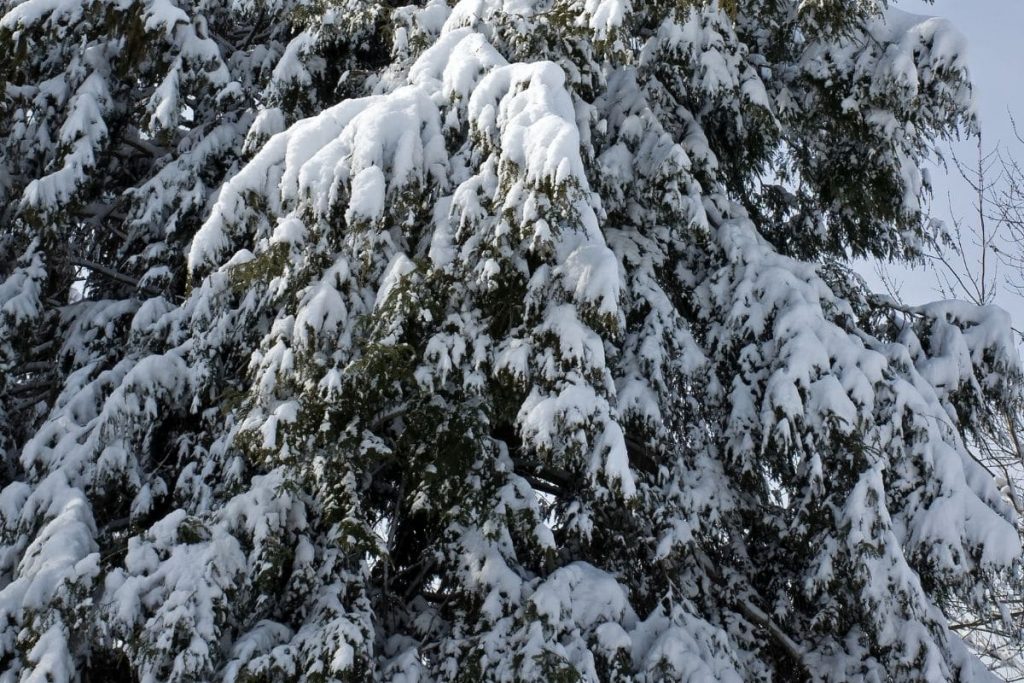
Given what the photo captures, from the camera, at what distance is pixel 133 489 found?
4883 millimetres

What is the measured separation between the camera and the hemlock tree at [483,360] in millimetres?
3975

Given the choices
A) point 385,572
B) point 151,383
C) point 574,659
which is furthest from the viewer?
point 151,383

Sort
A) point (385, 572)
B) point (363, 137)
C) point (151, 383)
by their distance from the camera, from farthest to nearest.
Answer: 1. point (151, 383)
2. point (385, 572)
3. point (363, 137)

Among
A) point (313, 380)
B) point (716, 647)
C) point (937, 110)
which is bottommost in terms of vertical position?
point (716, 647)

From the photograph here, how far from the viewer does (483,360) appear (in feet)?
13.7

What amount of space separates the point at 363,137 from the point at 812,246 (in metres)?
3.68

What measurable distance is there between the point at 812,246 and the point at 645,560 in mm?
2873

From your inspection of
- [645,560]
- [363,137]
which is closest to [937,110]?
[645,560]

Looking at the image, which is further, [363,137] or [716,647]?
[716,647]

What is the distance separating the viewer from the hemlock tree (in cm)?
397

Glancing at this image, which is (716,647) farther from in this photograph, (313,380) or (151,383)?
(151,383)

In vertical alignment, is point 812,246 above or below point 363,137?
below

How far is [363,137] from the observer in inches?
165

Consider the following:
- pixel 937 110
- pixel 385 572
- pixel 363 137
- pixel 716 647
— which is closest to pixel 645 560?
pixel 716 647
